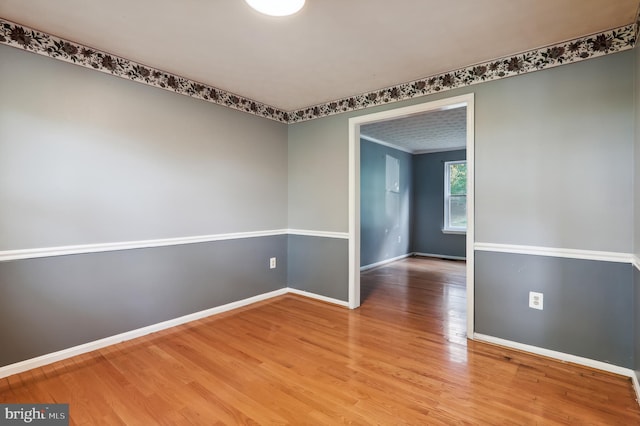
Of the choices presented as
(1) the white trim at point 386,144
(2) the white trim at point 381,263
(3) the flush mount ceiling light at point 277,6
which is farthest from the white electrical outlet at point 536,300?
(1) the white trim at point 386,144

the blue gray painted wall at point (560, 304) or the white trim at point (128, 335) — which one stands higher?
the blue gray painted wall at point (560, 304)

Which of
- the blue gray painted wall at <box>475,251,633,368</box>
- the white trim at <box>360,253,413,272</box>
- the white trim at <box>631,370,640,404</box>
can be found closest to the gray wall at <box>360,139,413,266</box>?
the white trim at <box>360,253,413,272</box>

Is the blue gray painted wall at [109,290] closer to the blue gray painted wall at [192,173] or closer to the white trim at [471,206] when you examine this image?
the blue gray painted wall at [192,173]

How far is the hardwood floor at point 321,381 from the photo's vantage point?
5.83 feet

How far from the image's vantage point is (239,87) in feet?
10.8

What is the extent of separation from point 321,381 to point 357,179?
2209 millimetres

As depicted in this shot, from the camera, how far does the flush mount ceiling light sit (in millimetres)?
1707

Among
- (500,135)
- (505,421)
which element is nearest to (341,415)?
(505,421)

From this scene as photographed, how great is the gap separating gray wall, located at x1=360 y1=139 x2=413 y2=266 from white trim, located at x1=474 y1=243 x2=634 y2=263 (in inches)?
122

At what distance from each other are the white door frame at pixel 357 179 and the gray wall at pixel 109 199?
4.04 feet

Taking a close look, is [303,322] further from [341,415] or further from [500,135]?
[500,135]

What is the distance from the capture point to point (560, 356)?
7.88ft

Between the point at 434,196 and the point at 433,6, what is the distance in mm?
5764

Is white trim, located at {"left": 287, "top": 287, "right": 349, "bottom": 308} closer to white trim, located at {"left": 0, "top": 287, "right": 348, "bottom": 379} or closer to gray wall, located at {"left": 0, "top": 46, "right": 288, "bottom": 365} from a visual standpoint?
white trim, located at {"left": 0, "top": 287, "right": 348, "bottom": 379}
